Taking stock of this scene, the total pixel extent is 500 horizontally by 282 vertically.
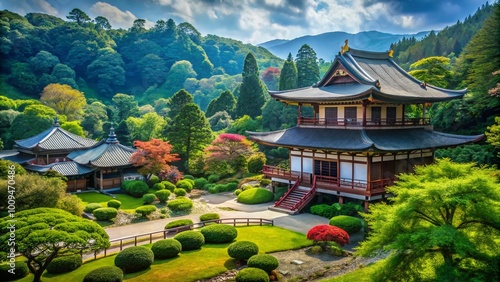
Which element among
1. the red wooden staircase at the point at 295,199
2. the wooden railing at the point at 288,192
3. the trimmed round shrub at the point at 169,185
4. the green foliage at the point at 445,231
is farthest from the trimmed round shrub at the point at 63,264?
the trimmed round shrub at the point at 169,185

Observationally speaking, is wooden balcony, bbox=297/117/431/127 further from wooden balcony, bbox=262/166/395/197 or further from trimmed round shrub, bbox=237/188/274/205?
trimmed round shrub, bbox=237/188/274/205

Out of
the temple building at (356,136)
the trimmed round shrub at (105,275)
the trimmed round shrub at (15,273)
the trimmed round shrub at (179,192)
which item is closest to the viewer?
the trimmed round shrub at (105,275)

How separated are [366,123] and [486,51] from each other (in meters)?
16.8

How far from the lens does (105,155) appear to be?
35250 millimetres

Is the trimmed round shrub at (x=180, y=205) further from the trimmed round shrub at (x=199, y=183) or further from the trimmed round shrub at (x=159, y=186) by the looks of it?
the trimmed round shrub at (x=199, y=183)

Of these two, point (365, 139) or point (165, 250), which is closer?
point (165, 250)

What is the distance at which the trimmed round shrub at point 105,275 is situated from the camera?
47.6 ft

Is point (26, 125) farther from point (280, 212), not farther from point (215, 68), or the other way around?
point (215, 68)

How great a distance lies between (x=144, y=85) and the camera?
335ft

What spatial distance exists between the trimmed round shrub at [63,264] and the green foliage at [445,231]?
41.6 ft

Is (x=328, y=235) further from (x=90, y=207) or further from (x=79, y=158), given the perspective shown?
(x=79, y=158)

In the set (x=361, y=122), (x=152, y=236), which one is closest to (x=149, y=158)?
(x=152, y=236)

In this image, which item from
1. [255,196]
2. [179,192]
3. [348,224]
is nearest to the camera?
[348,224]

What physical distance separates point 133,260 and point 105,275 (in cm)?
184
